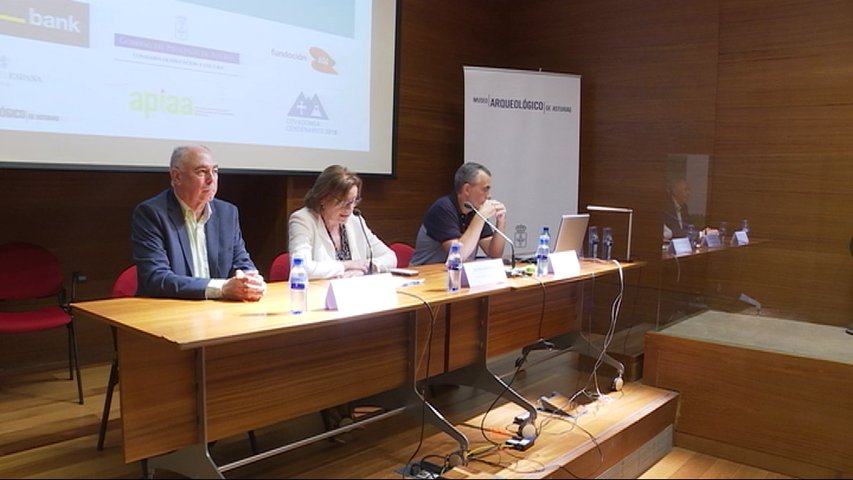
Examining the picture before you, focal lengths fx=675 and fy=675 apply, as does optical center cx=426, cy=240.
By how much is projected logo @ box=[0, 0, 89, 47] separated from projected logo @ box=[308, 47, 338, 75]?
1232 mm

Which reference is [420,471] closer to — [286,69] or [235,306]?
[235,306]

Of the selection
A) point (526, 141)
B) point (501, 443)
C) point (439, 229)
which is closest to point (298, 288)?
point (501, 443)

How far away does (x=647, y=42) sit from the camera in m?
4.50

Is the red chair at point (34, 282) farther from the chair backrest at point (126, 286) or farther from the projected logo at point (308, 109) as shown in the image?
the projected logo at point (308, 109)

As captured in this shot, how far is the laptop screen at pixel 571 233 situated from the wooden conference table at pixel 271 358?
37cm

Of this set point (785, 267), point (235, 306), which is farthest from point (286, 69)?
point (785, 267)

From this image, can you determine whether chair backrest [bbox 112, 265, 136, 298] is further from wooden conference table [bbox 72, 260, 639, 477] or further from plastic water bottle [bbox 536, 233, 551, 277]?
plastic water bottle [bbox 536, 233, 551, 277]

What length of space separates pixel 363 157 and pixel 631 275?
1760mm

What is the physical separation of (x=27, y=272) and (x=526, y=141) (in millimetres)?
3046

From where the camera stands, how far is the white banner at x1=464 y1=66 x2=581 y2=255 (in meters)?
4.49

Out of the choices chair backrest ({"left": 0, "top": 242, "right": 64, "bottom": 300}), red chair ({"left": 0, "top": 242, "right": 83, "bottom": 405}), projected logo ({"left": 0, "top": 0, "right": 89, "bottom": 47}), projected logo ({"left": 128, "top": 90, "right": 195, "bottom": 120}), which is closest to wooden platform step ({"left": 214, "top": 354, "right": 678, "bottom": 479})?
red chair ({"left": 0, "top": 242, "right": 83, "bottom": 405})

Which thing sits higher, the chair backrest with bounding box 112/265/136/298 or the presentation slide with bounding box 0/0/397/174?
the presentation slide with bounding box 0/0/397/174

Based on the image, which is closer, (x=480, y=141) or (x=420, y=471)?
(x=420, y=471)

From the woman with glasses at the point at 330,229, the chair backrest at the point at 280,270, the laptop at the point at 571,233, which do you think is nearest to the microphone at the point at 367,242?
the woman with glasses at the point at 330,229
